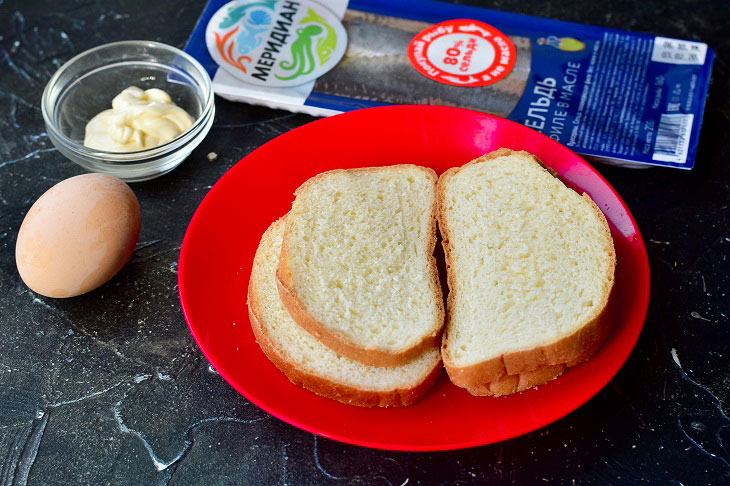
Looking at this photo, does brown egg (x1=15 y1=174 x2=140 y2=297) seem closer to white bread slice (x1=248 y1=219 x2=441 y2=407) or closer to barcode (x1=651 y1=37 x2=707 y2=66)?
white bread slice (x1=248 y1=219 x2=441 y2=407)

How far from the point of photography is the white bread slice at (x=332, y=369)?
179 cm

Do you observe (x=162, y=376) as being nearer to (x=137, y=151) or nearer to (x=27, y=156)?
(x=137, y=151)

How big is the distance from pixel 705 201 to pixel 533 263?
861 mm

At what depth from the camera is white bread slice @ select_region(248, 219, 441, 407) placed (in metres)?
1.79

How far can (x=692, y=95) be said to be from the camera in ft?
8.70

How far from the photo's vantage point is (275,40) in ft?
9.40

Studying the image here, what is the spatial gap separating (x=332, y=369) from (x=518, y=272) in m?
0.57

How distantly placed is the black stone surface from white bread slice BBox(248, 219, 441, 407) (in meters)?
0.17

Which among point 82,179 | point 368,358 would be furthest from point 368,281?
point 82,179

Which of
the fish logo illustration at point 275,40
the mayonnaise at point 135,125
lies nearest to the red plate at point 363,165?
the mayonnaise at point 135,125

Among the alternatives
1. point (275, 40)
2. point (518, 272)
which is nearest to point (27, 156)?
point (275, 40)

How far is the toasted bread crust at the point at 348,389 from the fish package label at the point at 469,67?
111 centimetres

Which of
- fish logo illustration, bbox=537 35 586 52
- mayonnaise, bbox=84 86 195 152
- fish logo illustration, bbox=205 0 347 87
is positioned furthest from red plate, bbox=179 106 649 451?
fish logo illustration, bbox=537 35 586 52

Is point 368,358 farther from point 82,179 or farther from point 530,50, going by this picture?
point 530,50
